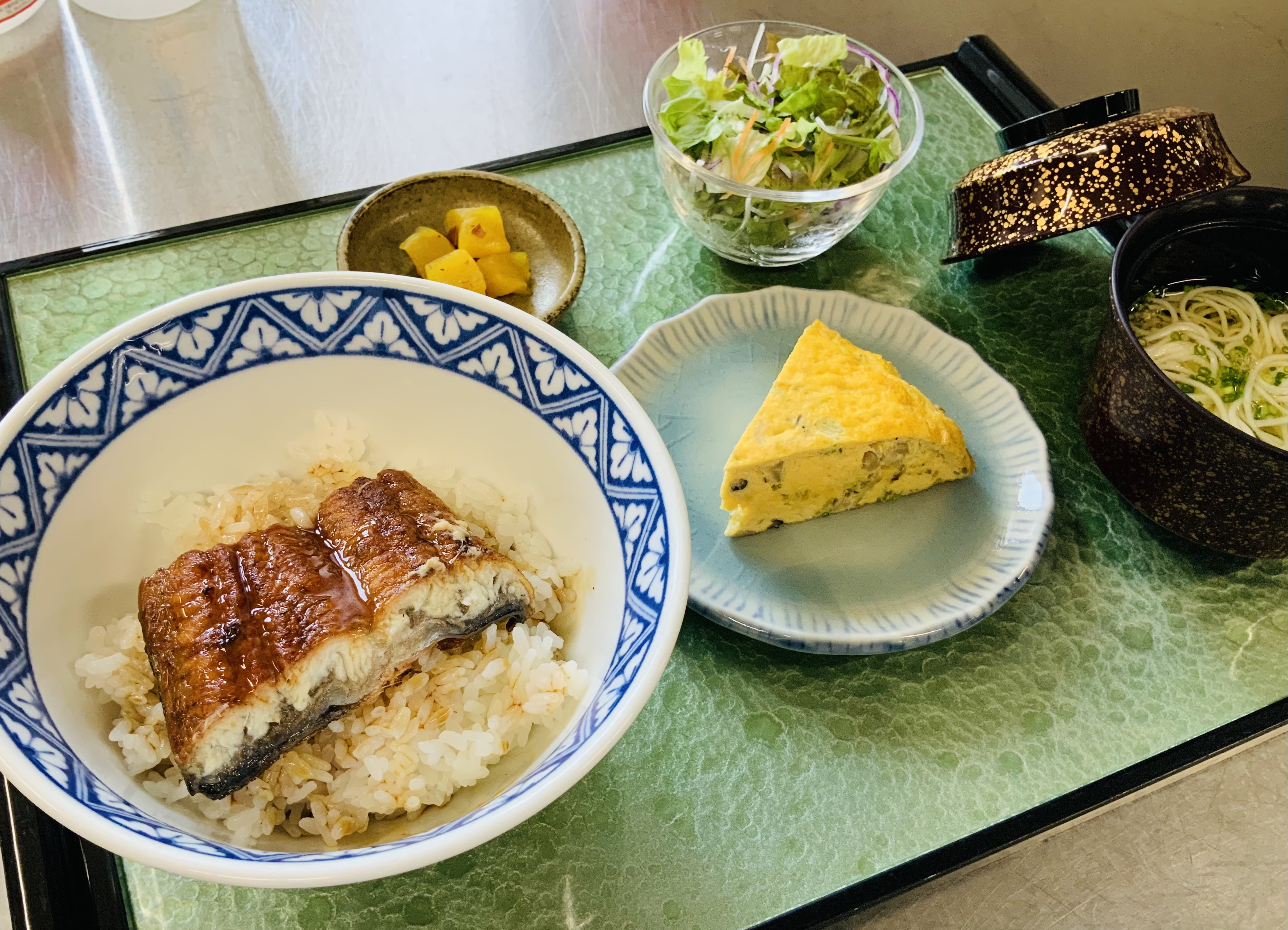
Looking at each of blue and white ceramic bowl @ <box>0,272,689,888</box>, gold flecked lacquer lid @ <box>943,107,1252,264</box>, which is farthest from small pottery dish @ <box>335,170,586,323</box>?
gold flecked lacquer lid @ <box>943,107,1252,264</box>

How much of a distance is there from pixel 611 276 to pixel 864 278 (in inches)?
21.2

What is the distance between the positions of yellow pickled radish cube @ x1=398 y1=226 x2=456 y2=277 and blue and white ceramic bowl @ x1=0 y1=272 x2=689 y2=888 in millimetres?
478

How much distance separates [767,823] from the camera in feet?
4.15

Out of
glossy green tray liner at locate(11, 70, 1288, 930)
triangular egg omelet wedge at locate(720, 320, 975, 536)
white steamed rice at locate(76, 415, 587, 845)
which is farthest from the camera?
triangular egg omelet wedge at locate(720, 320, 975, 536)

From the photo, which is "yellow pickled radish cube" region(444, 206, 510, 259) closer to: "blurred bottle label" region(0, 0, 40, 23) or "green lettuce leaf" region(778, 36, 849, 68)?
"green lettuce leaf" region(778, 36, 849, 68)

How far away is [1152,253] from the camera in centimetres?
165

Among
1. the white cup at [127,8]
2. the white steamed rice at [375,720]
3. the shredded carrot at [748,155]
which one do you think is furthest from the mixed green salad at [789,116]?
the white cup at [127,8]

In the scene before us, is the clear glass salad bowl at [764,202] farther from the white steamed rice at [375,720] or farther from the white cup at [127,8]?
the white cup at [127,8]

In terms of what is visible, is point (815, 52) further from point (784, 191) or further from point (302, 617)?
point (302, 617)

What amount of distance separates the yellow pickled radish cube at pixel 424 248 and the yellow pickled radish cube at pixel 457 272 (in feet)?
0.16

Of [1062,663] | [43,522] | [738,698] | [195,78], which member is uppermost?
[195,78]

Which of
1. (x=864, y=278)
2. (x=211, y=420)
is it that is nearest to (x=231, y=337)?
(x=211, y=420)

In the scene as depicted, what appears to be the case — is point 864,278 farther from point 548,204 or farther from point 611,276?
point 548,204

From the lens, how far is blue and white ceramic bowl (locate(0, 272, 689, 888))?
0.88 metres
